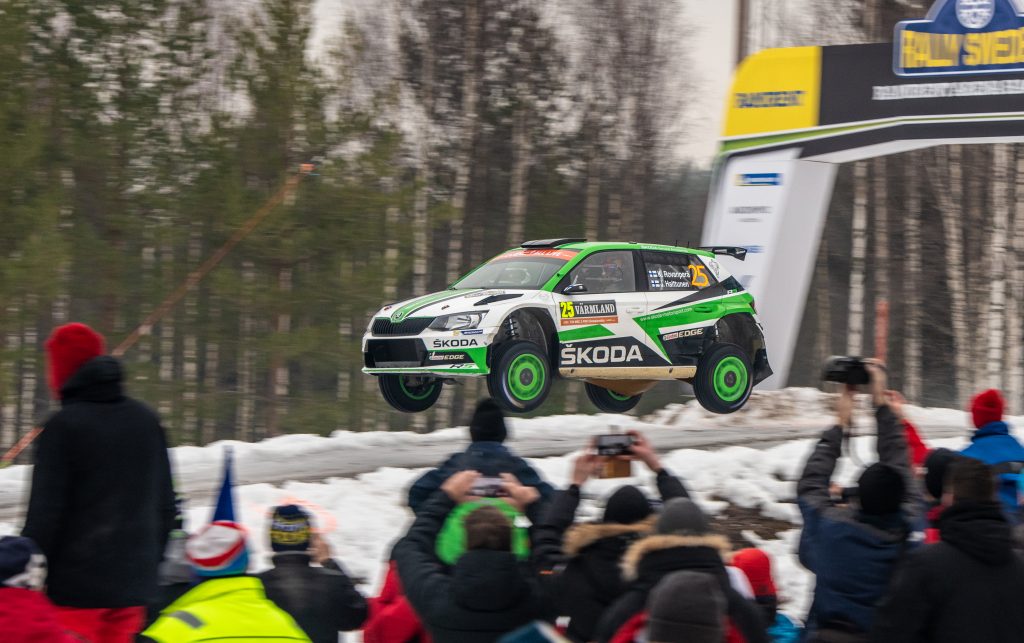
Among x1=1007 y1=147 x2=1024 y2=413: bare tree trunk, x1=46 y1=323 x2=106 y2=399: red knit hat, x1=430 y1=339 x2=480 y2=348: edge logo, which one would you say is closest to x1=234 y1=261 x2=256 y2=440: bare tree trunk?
x1=430 y1=339 x2=480 y2=348: edge logo

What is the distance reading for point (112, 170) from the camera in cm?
2445

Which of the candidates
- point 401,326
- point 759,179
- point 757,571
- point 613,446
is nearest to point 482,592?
point 613,446

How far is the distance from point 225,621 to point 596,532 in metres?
1.36

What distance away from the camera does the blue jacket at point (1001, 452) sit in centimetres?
609

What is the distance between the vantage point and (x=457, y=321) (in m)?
12.6

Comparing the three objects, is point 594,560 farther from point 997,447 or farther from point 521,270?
point 521,270

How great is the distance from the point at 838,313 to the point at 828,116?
24589 millimetres

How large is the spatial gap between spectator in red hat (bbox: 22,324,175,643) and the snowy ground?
6.44 ft

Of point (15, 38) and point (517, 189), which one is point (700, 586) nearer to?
point (15, 38)

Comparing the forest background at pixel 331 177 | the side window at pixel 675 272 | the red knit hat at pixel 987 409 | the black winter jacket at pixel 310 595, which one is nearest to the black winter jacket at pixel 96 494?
the black winter jacket at pixel 310 595

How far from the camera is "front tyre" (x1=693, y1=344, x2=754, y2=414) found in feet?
47.8

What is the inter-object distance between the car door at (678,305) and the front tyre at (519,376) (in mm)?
1479

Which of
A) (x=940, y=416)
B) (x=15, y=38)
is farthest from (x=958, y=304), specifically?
(x=15, y=38)

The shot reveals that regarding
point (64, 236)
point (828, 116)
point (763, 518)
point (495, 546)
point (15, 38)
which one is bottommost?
point (763, 518)
